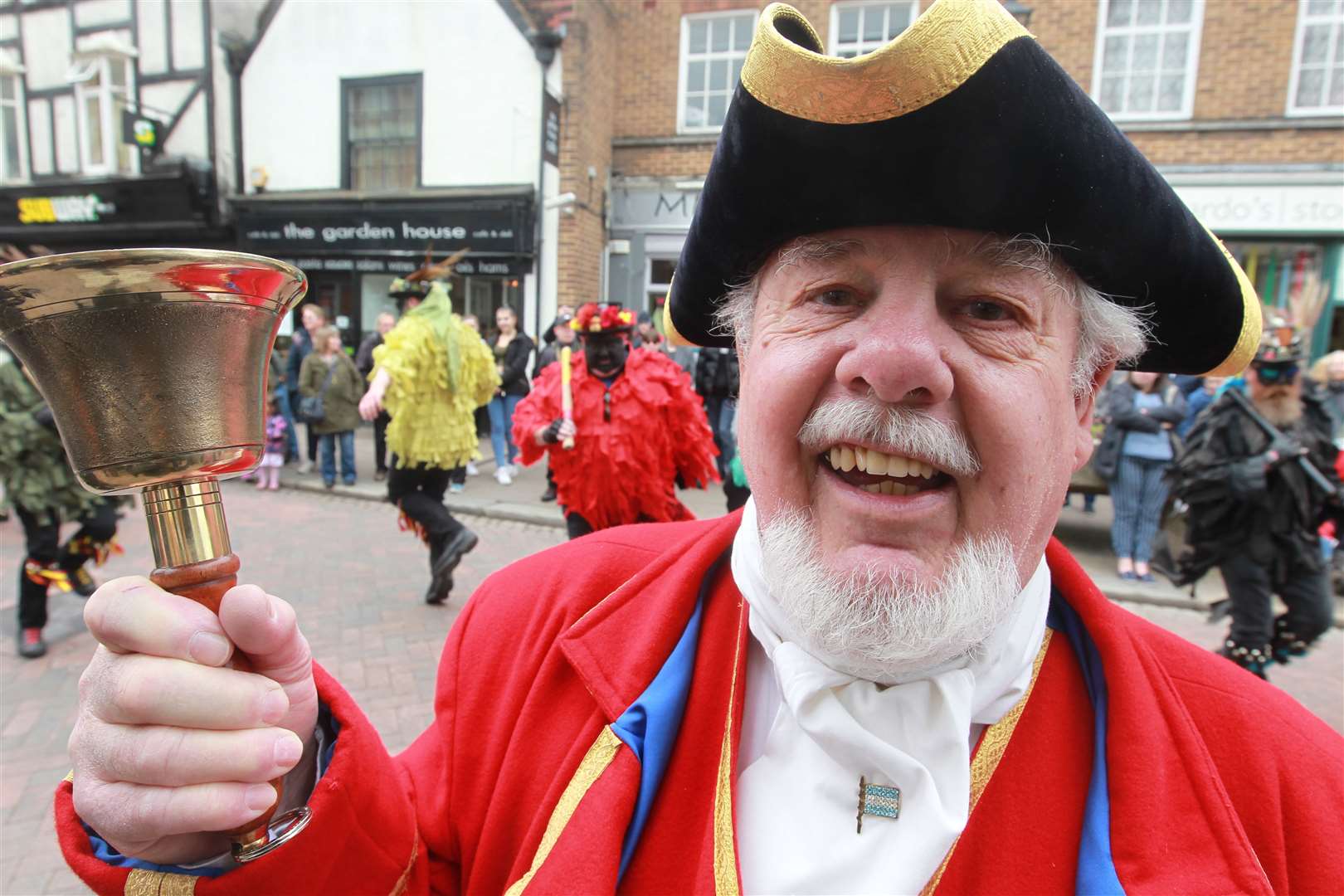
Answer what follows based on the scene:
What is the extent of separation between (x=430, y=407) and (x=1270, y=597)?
5282 mm

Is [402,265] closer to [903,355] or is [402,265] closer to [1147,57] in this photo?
[1147,57]

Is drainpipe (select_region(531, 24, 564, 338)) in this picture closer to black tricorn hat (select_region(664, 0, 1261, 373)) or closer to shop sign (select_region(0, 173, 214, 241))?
shop sign (select_region(0, 173, 214, 241))

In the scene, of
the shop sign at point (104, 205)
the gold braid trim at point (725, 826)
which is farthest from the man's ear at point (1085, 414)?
the shop sign at point (104, 205)

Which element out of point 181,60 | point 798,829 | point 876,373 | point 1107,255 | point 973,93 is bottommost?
point 798,829

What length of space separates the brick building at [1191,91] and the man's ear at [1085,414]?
1084 centimetres

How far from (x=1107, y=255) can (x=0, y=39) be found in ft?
70.3

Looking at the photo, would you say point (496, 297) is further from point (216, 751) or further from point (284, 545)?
point (216, 751)

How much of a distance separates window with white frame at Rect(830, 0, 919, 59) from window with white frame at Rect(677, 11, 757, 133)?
134cm

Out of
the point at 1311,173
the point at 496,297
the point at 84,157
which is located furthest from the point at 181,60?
the point at 1311,173

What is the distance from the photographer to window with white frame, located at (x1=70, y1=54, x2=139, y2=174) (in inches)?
570

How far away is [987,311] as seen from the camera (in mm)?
1172

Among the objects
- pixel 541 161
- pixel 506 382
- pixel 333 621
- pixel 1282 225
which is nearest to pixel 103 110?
pixel 541 161

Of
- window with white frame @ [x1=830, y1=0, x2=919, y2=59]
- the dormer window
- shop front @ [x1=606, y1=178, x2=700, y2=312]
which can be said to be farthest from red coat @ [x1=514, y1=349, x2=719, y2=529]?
the dormer window

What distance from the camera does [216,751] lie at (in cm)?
83
